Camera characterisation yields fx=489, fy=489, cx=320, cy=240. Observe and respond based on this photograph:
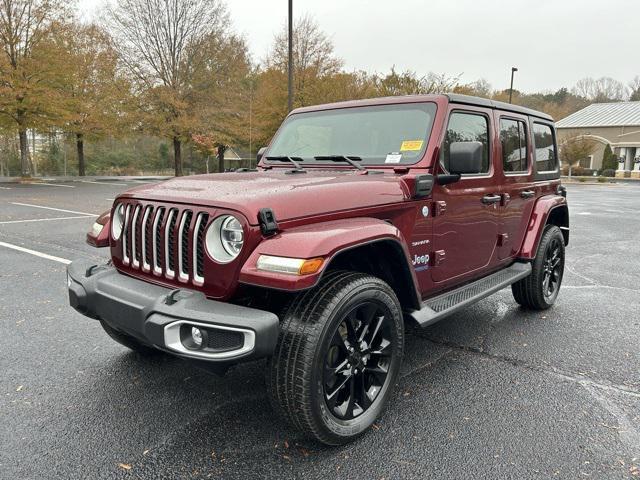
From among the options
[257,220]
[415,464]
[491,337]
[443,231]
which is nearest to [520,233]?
[491,337]

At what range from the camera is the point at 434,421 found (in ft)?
9.21

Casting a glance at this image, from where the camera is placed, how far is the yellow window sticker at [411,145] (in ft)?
10.8

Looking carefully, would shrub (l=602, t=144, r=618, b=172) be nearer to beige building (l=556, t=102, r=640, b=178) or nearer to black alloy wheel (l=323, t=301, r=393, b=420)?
beige building (l=556, t=102, r=640, b=178)

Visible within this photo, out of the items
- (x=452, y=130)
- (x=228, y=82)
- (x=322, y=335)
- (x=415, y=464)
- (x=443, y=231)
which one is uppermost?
(x=228, y=82)

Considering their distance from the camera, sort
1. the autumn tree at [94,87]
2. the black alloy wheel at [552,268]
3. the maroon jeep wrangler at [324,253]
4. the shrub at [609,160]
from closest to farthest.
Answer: the maroon jeep wrangler at [324,253] < the black alloy wheel at [552,268] < the autumn tree at [94,87] < the shrub at [609,160]

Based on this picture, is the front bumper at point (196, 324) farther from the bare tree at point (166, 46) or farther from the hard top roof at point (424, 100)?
the bare tree at point (166, 46)

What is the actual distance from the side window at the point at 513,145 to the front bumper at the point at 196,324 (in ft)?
9.07

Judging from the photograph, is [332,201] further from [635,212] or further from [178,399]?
[635,212]

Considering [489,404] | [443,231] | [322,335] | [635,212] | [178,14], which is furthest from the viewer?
[178,14]

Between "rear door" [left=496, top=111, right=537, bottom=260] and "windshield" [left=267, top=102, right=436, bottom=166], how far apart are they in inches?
39.3

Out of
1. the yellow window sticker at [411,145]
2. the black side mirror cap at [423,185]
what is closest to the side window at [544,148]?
the yellow window sticker at [411,145]

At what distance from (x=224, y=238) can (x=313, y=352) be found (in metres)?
0.70

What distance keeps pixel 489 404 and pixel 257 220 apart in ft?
6.11

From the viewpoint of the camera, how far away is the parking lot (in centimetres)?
241
